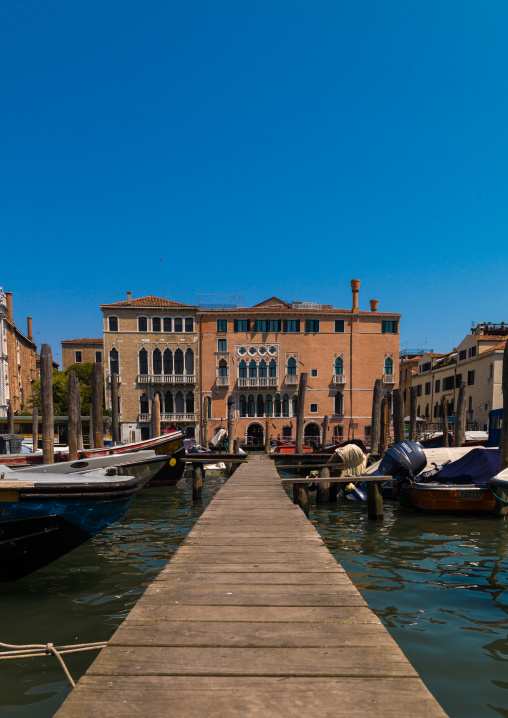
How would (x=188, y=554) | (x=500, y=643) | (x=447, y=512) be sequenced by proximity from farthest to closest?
(x=447, y=512)
(x=500, y=643)
(x=188, y=554)

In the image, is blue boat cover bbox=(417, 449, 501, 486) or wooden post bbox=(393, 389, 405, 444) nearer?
blue boat cover bbox=(417, 449, 501, 486)

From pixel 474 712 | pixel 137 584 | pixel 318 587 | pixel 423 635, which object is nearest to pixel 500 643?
pixel 423 635

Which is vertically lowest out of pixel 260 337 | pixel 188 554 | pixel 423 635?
pixel 423 635

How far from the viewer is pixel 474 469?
11.8 m

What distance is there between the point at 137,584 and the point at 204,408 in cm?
3088

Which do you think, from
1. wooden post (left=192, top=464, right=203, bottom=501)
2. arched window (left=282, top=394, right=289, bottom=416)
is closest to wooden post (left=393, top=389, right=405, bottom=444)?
wooden post (left=192, top=464, right=203, bottom=501)

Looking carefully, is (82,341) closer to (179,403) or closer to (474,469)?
(179,403)

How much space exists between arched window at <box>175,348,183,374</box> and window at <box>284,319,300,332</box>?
828cm

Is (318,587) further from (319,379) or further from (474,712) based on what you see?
(319,379)

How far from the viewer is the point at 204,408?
37.1m

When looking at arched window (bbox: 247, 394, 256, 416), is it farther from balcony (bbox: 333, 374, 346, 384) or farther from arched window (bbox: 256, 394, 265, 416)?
balcony (bbox: 333, 374, 346, 384)

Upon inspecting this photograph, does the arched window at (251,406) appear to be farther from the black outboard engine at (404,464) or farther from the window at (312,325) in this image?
the black outboard engine at (404,464)

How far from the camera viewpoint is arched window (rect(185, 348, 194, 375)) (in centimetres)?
3858

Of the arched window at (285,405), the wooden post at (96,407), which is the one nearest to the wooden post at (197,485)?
the wooden post at (96,407)
